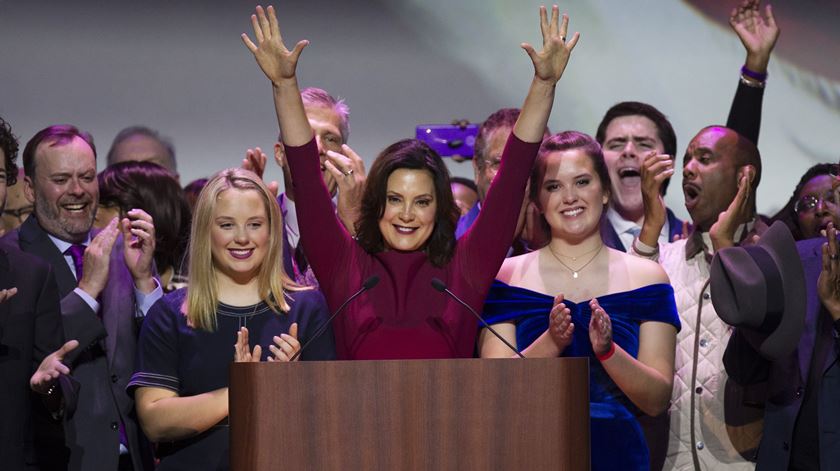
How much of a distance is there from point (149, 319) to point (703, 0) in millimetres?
3447

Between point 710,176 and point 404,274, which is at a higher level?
point 710,176

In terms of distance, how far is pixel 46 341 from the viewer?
3.59m

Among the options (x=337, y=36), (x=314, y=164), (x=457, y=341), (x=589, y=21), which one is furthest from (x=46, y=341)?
(x=589, y=21)

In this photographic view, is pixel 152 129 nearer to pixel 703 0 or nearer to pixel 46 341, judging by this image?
pixel 46 341

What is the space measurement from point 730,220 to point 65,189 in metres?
2.24

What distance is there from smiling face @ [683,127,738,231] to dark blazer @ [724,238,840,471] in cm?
38

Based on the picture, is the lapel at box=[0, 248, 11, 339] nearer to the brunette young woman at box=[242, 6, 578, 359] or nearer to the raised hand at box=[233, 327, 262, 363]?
the raised hand at box=[233, 327, 262, 363]

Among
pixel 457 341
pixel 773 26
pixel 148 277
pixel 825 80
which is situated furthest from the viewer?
pixel 825 80

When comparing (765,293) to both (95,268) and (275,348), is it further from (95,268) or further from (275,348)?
(95,268)

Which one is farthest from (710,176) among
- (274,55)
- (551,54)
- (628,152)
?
(274,55)

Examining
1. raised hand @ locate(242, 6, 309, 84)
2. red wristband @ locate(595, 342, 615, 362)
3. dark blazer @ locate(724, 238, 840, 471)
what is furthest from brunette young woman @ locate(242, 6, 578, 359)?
dark blazer @ locate(724, 238, 840, 471)

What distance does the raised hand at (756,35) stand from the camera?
4570 mm

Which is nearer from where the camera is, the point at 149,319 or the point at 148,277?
the point at 149,319

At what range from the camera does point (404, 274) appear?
331cm
